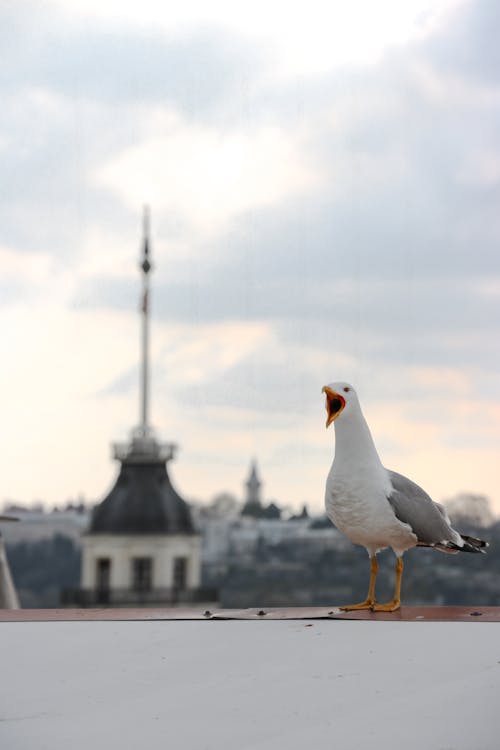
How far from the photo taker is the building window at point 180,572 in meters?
85.2

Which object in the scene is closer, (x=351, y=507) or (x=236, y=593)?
(x=351, y=507)

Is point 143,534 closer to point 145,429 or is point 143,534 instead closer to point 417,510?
point 145,429

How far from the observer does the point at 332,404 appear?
11.0 meters

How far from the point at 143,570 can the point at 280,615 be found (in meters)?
75.5

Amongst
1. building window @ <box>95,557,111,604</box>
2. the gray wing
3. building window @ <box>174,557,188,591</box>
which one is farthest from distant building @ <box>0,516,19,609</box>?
building window @ <box>174,557,188,591</box>

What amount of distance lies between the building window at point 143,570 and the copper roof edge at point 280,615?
7373 centimetres
